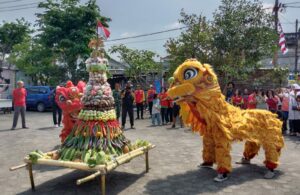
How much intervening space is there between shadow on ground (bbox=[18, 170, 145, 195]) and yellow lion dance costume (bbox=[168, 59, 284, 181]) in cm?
149

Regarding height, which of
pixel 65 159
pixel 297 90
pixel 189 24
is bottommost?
pixel 65 159

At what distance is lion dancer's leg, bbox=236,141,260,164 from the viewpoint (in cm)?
724

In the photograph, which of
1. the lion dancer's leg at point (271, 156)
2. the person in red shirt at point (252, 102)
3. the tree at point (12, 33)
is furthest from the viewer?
the tree at point (12, 33)

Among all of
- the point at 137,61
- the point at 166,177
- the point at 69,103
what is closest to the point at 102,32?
the point at 69,103

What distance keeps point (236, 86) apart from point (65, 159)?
43.8 ft

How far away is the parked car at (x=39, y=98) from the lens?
20312 millimetres

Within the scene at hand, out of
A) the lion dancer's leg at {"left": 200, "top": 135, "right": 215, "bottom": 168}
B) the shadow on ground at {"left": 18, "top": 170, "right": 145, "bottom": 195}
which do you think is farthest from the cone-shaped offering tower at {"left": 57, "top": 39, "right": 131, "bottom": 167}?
the lion dancer's leg at {"left": 200, "top": 135, "right": 215, "bottom": 168}

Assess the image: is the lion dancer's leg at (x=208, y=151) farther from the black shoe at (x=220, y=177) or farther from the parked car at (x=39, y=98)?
the parked car at (x=39, y=98)

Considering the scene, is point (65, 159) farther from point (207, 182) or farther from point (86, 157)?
point (207, 182)

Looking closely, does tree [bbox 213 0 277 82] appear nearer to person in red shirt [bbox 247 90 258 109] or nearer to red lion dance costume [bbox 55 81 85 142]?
person in red shirt [bbox 247 90 258 109]

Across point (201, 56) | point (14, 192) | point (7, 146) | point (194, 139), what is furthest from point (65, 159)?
point (201, 56)

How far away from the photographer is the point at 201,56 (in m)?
16.6

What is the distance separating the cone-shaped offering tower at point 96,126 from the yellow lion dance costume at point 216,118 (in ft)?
3.65

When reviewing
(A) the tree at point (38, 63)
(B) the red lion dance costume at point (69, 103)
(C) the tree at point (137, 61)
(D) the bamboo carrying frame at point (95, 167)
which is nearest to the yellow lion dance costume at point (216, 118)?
(D) the bamboo carrying frame at point (95, 167)
